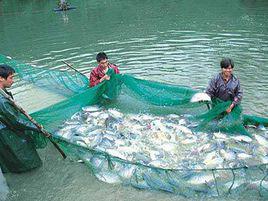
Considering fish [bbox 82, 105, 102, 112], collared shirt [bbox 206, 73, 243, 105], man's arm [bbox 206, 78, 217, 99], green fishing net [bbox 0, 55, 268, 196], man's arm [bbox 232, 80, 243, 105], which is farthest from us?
fish [bbox 82, 105, 102, 112]

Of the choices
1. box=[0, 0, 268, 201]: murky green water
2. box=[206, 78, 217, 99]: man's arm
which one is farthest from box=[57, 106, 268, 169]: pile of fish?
box=[206, 78, 217, 99]: man's arm

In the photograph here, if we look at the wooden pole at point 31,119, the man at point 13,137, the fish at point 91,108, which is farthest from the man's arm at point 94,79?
the man at point 13,137

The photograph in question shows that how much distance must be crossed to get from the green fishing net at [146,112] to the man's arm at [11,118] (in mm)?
480

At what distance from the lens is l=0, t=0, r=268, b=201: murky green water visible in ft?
18.0

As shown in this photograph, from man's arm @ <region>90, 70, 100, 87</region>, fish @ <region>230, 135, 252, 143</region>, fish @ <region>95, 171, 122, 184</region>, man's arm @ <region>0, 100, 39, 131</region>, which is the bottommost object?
fish @ <region>95, 171, 122, 184</region>

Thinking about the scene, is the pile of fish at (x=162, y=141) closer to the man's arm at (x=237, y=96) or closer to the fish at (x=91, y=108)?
the fish at (x=91, y=108)

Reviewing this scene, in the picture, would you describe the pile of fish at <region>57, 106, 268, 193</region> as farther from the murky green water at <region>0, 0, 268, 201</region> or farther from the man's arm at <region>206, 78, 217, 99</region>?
the man's arm at <region>206, 78, 217, 99</region>

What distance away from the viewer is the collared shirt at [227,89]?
6125mm

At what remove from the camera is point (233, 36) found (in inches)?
567

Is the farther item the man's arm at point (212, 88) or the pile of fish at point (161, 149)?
the man's arm at point (212, 88)

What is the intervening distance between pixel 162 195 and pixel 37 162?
212 cm

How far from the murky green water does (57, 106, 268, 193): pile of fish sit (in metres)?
0.27

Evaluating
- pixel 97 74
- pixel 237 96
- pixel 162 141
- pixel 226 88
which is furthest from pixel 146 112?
pixel 237 96

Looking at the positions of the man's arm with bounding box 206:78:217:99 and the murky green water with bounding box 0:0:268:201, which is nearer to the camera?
the murky green water with bounding box 0:0:268:201
